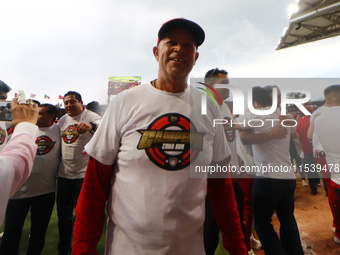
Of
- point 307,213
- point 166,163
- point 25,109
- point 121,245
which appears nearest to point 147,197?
point 166,163

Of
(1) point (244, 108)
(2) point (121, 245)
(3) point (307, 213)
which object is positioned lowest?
(3) point (307, 213)

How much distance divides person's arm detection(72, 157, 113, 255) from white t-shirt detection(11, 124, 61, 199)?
1.64 metres

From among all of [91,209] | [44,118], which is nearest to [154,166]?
[91,209]

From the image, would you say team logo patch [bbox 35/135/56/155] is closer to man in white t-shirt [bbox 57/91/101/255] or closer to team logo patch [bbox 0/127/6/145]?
man in white t-shirt [bbox 57/91/101/255]

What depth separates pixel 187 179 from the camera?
1.15 metres

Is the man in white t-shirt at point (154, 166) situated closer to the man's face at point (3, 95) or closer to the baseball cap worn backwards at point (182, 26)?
the baseball cap worn backwards at point (182, 26)

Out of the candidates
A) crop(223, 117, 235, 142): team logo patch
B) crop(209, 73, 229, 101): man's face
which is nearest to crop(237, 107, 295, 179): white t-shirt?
crop(223, 117, 235, 142): team logo patch

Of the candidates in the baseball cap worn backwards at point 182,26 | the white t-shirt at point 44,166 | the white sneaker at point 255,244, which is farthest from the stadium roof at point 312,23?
the white t-shirt at point 44,166

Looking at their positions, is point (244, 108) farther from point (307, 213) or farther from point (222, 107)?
point (307, 213)

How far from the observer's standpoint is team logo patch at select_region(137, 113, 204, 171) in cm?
114

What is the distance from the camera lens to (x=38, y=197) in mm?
2408

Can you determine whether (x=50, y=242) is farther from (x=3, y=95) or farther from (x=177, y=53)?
(x=177, y=53)

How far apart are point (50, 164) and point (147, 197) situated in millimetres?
2101

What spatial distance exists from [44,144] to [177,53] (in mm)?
2327
